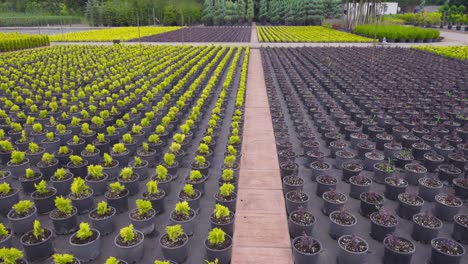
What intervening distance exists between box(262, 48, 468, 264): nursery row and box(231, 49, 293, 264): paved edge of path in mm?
262

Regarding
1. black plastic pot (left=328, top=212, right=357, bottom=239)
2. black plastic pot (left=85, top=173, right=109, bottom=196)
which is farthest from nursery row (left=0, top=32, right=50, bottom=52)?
black plastic pot (left=328, top=212, right=357, bottom=239)

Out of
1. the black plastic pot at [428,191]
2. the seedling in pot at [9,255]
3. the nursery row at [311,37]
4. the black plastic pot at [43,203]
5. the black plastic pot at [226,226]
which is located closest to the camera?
the seedling in pot at [9,255]

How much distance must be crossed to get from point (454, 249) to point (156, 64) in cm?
1977

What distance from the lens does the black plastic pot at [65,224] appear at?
18.7 ft

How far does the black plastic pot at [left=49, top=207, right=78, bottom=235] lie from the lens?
5711 mm

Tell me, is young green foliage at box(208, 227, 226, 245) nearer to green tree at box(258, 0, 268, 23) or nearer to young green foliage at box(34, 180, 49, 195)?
young green foliage at box(34, 180, 49, 195)

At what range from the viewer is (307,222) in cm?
572

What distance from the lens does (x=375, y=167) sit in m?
7.75

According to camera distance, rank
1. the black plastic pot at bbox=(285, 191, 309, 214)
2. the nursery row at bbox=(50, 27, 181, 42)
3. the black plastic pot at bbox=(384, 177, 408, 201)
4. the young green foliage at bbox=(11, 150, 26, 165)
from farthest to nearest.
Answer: the nursery row at bbox=(50, 27, 181, 42), the young green foliage at bbox=(11, 150, 26, 165), the black plastic pot at bbox=(384, 177, 408, 201), the black plastic pot at bbox=(285, 191, 309, 214)

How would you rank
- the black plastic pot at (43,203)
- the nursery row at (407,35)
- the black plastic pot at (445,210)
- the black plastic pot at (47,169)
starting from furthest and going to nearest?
the nursery row at (407,35)
the black plastic pot at (47,169)
the black plastic pot at (43,203)
the black plastic pot at (445,210)

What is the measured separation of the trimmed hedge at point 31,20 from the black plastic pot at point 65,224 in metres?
76.4

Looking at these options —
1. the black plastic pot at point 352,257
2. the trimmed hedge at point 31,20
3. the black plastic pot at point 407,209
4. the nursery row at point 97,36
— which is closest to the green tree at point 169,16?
the trimmed hedge at point 31,20

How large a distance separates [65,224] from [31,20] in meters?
85.8

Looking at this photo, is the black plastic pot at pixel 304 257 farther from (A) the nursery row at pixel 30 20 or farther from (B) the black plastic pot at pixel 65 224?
(A) the nursery row at pixel 30 20
